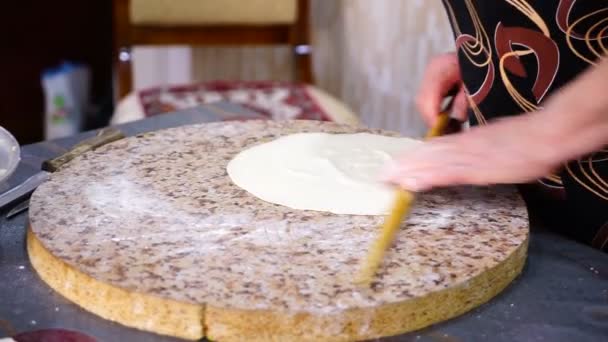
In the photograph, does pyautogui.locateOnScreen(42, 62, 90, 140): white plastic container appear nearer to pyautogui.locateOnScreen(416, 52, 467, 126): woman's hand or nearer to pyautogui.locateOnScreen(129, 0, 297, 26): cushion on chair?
pyautogui.locateOnScreen(129, 0, 297, 26): cushion on chair

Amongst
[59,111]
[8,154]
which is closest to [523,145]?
[8,154]

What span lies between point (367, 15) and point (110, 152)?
1438 millimetres

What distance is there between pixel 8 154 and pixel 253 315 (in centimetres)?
41

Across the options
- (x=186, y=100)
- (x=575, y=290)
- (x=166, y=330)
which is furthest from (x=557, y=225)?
(x=186, y=100)

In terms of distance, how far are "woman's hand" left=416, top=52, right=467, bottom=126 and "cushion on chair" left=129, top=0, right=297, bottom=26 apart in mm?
1280

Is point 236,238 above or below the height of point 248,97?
above

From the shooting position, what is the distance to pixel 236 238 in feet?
2.49

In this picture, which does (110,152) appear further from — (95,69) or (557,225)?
(95,69)

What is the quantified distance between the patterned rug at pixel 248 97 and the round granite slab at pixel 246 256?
109 centimetres

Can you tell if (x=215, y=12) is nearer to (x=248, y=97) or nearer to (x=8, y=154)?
(x=248, y=97)

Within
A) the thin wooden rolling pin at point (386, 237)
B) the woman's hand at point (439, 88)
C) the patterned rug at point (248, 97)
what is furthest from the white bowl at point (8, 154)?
the patterned rug at point (248, 97)

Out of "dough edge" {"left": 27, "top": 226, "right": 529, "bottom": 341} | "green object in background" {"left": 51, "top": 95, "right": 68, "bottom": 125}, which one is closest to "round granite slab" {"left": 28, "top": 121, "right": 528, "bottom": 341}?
"dough edge" {"left": 27, "top": 226, "right": 529, "bottom": 341}

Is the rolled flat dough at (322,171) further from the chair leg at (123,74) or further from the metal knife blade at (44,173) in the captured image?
the chair leg at (123,74)

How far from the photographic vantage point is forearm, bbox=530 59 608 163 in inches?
27.7
